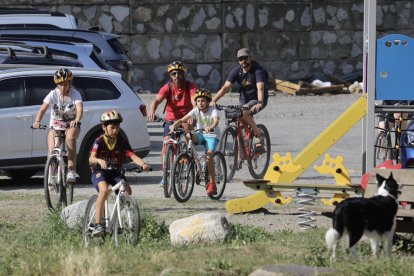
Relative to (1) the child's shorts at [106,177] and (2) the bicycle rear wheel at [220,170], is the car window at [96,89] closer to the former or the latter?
(2) the bicycle rear wheel at [220,170]

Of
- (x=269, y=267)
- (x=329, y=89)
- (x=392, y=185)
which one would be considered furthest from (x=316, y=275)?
(x=329, y=89)

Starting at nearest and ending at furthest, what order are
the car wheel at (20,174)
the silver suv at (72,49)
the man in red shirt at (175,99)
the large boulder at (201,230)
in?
the large boulder at (201,230) → the man in red shirt at (175,99) → the car wheel at (20,174) → the silver suv at (72,49)

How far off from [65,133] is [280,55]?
61.1ft

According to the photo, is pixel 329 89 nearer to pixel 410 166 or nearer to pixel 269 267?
pixel 410 166

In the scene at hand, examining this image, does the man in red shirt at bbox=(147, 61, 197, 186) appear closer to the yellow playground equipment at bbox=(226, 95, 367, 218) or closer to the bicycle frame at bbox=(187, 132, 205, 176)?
the bicycle frame at bbox=(187, 132, 205, 176)

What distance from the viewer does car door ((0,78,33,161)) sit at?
1803 cm

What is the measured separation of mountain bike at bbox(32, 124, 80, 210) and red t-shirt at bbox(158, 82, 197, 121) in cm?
187

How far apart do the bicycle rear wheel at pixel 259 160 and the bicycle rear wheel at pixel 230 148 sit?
0.31 metres

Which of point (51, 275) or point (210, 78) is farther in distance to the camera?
point (210, 78)

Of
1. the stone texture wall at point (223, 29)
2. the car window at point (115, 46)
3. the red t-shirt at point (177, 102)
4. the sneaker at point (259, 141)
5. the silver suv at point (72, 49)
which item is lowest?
the sneaker at point (259, 141)

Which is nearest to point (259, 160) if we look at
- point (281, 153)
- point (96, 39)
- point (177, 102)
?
point (281, 153)

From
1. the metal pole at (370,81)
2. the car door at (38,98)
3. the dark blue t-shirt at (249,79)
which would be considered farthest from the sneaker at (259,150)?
the metal pole at (370,81)

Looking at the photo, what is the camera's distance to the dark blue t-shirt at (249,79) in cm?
1897

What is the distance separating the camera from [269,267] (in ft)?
32.2
